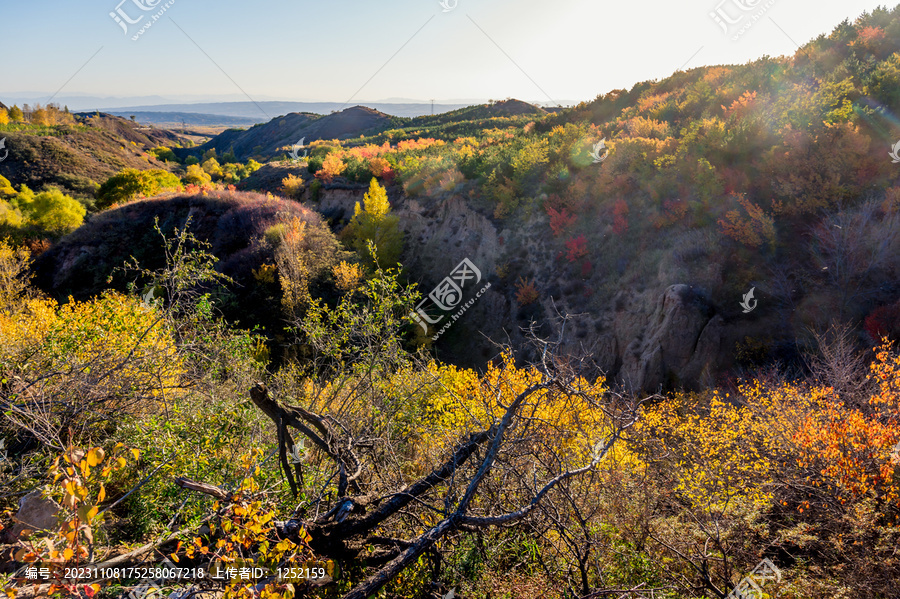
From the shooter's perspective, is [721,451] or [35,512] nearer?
[35,512]

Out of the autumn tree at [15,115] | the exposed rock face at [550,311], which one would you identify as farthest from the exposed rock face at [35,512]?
the autumn tree at [15,115]

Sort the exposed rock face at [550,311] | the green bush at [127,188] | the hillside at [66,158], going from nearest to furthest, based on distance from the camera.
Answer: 1. the exposed rock face at [550,311]
2. the green bush at [127,188]
3. the hillside at [66,158]

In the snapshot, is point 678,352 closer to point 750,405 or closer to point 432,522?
point 750,405

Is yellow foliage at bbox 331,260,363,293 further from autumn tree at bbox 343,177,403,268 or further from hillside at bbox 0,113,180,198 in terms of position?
hillside at bbox 0,113,180,198

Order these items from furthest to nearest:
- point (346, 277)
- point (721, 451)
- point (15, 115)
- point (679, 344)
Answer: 1. point (15, 115)
2. point (346, 277)
3. point (679, 344)
4. point (721, 451)

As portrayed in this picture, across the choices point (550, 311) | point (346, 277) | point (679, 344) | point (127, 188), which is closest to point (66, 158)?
point (127, 188)

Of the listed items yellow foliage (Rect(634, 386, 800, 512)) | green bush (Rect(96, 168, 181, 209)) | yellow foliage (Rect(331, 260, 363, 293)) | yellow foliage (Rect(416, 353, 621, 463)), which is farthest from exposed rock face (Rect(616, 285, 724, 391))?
green bush (Rect(96, 168, 181, 209))

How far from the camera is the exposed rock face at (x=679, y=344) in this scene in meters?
13.4

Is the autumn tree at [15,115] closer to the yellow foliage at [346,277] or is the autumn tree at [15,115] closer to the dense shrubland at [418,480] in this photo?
the yellow foliage at [346,277]

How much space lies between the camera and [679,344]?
13656 millimetres

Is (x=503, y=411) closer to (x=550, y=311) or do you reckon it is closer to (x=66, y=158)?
(x=550, y=311)

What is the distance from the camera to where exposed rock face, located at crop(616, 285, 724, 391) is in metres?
13.4

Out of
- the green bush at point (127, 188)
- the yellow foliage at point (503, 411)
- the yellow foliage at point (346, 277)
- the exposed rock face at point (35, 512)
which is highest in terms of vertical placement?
the green bush at point (127, 188)

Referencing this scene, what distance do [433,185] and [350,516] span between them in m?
23.8
